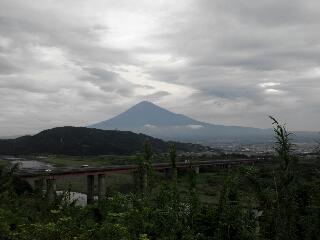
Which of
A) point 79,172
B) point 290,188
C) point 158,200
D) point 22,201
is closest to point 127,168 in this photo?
point 79,172

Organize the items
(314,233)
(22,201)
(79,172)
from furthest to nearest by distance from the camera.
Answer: (79,172) < (22,201) < (314,233)

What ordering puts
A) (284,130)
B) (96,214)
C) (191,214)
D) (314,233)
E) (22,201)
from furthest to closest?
(22,201), (96,214), (191,214), (314,233), (284,130)

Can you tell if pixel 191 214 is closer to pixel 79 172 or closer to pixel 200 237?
pixel 200 237

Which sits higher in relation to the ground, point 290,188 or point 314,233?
point 290,188

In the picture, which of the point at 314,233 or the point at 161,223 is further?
the point at 161,223

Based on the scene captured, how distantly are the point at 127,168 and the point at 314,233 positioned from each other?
98.3 meters

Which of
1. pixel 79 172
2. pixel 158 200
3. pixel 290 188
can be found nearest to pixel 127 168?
pixel 79 172

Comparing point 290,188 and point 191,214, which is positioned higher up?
point 290,188

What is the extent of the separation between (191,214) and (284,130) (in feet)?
22.1

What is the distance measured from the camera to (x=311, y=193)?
21125 mm

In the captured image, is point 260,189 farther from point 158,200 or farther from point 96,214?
point 96,214

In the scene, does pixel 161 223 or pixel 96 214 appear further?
pixel 96 214

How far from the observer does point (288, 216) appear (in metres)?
15.7

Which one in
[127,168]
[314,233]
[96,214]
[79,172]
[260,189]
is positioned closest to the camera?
[314,233]
